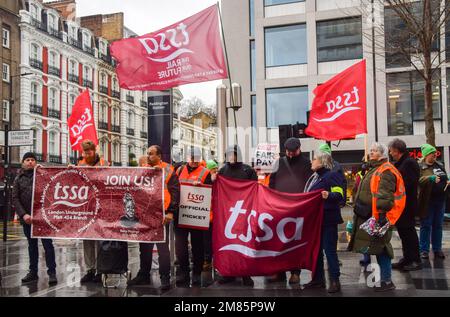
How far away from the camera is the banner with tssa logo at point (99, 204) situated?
6.83 meters

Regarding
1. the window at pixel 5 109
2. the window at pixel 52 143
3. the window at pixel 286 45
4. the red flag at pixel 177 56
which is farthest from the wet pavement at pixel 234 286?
the window at pixel 52 143

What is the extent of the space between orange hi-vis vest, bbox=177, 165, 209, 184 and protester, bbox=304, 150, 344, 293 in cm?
159

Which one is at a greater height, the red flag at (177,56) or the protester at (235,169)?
the red flag at (177,56)

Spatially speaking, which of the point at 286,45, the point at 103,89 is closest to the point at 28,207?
the point at 286,45

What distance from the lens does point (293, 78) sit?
28.0 metres

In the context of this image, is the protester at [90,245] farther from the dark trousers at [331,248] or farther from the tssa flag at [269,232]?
the dark trousers at [331,248]

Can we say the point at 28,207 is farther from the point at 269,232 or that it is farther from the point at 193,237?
the point at 269,232

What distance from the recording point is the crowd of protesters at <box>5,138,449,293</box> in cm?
617

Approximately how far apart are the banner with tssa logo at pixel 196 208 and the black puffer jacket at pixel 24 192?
2.38 m

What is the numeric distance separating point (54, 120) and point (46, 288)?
42.6m

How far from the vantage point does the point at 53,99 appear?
1849 inches

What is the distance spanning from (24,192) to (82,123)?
20.3 ft

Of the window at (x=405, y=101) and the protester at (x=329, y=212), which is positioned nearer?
the protester at (x=329, y=212)
